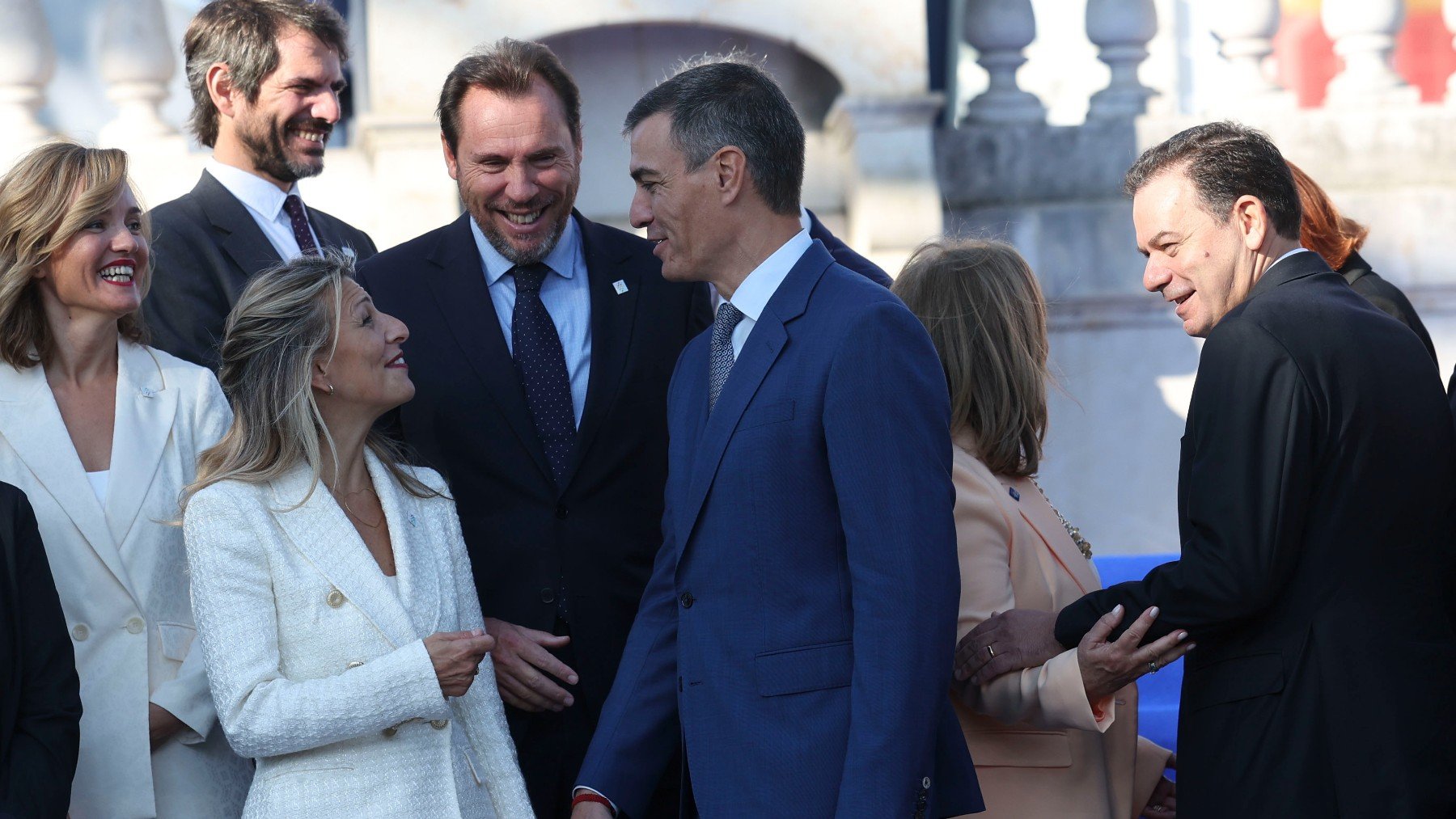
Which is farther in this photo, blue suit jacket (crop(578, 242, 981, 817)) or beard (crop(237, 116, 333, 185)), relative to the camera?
beard (crop(237, 116, 333, 185))

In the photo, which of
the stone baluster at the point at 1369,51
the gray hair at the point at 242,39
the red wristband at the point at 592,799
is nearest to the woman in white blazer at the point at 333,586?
the red wristband at the point at 592,799

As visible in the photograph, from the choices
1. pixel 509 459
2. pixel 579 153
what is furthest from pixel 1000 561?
pixel 579 153

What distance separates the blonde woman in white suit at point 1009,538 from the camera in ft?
9.17

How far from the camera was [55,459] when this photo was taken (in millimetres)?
Answer: 2785

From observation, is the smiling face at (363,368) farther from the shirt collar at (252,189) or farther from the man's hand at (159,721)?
the shirt collar at (252,189)

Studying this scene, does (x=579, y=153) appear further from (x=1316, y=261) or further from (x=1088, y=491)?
(x=1088, y=491)

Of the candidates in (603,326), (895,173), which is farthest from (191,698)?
(895,173)

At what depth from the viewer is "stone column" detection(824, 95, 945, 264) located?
5098 mm

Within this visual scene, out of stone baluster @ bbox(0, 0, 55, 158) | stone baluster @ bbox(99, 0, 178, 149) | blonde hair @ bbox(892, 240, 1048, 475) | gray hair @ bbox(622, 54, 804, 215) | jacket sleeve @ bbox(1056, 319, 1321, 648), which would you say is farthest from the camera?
stone baluster @ bbox(99, 0, 178, 149)

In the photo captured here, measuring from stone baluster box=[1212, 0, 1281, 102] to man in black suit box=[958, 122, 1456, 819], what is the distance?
3033 millimetres

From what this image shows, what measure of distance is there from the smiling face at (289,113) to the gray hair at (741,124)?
4.89 feet

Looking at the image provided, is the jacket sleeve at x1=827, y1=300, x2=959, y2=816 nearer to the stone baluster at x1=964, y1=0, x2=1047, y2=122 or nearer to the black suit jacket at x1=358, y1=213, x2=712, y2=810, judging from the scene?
the black suit jacket at x1=358, y1=213, x2=712, y2=810

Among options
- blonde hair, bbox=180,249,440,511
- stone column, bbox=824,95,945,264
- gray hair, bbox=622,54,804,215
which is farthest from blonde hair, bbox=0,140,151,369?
stone column, bbox=824,95,945,264

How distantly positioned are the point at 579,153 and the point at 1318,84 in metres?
4.24
